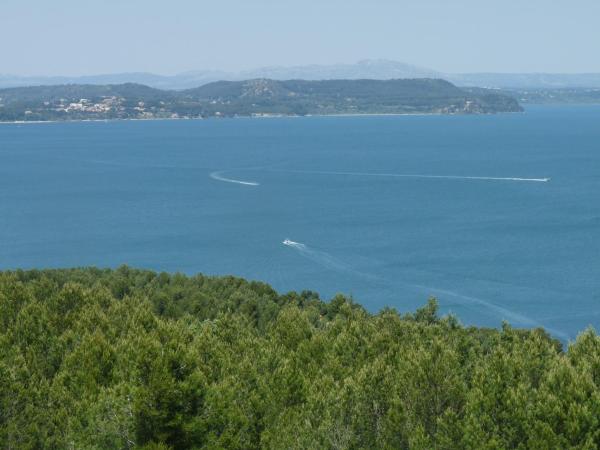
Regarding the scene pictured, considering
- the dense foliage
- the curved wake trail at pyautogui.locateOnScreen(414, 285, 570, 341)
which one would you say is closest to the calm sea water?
the curved wake trail at pyautogui.locateOnScreen(414, 285, 570, 341)

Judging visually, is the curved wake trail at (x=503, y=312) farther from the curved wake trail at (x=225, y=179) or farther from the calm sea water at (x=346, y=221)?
the curved wake trail at (x=225, y=179)

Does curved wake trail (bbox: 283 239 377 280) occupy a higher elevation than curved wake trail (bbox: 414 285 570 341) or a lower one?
higher

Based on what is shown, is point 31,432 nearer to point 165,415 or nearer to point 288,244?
point 165,415

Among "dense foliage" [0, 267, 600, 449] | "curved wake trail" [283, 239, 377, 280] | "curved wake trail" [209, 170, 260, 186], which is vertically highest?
"dense foliage" [0, 267, 600, 449]

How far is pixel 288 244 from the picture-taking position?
242ft

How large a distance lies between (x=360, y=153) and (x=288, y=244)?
70323 millimetres

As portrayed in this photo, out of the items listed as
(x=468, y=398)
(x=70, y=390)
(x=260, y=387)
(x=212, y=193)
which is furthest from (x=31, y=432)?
(x=212, y=193)

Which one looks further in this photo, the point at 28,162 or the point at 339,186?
the point at 28,162

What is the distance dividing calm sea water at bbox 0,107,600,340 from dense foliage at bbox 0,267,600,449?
30904 millimetres

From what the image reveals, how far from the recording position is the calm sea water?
2435 inches

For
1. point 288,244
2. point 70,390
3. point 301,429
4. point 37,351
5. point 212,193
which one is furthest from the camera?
point 212,193

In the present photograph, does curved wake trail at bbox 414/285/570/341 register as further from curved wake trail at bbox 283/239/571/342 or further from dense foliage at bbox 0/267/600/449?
dense foliage at bbox 0/267/600/449

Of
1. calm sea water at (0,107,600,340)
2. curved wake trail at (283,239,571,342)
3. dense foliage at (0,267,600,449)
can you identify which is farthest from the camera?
calm sea water at (0,107,600,340)

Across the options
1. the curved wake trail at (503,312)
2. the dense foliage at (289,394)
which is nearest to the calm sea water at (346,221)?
the curved wake trail at (503,312)
